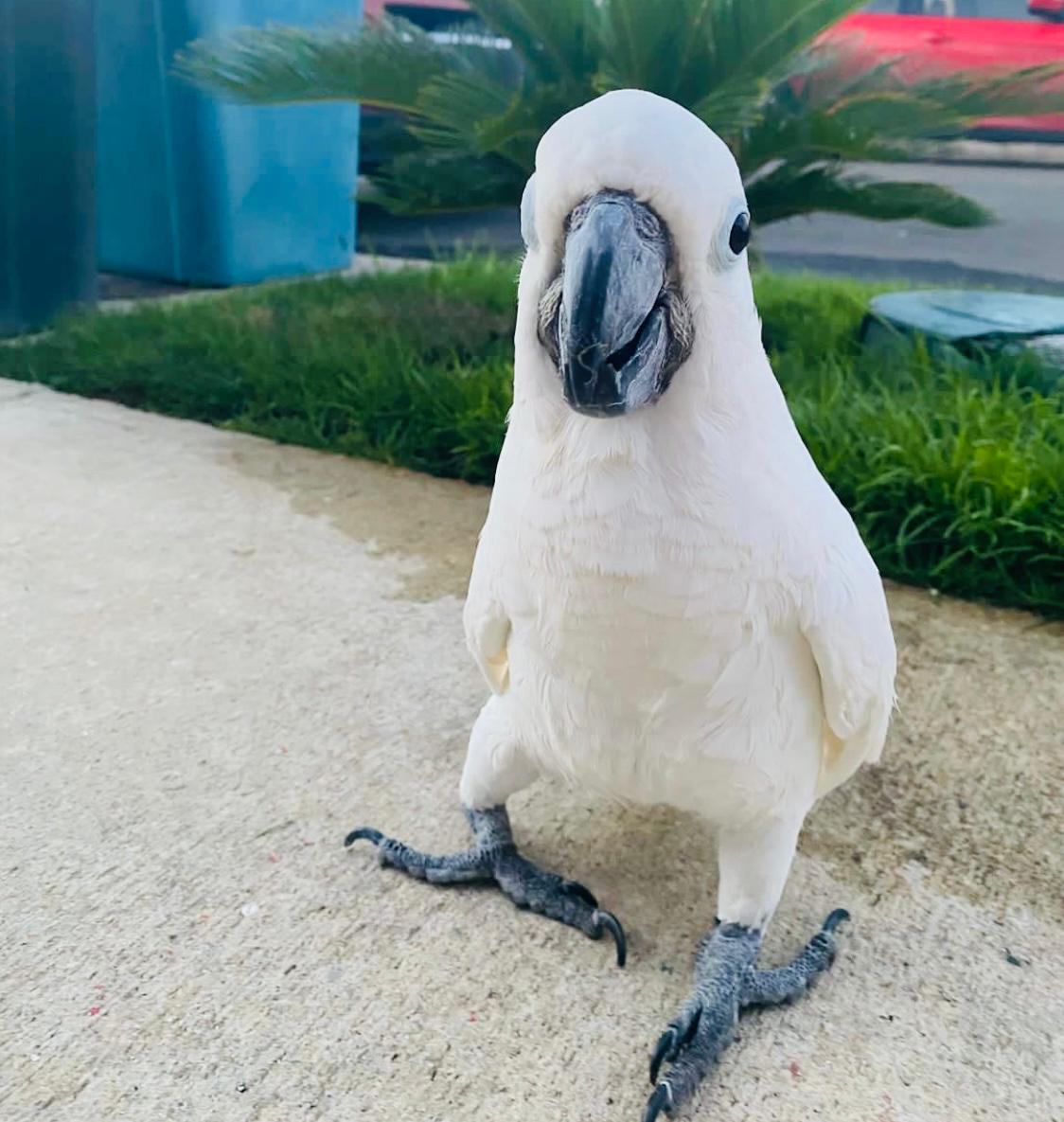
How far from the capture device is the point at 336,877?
5.89 ft

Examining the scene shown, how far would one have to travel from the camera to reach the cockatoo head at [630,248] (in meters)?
1.10

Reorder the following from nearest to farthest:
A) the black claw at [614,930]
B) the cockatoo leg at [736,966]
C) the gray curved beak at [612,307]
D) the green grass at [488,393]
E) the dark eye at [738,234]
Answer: the gray curved beak at [612,307] → the dark eye at [738,234] → the cockatoo leg at [736,966] → the black claw at [614,930] → the green grass at [488,393]

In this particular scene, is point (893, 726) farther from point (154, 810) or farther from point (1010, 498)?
point (154, 810)

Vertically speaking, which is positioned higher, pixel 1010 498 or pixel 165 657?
pixel 1010 498

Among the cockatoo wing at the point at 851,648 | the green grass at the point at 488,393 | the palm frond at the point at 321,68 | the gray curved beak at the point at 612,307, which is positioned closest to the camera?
the gray curved beak at the point at 612,307

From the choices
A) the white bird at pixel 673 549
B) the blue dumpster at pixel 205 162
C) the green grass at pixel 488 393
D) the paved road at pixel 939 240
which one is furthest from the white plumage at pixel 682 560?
the blue dumpster at pixel 205 162

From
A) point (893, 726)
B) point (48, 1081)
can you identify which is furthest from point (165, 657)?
point (893, 726)

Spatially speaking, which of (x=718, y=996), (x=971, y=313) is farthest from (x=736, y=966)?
(x=971, y=313)

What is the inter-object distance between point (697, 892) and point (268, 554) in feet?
5.37

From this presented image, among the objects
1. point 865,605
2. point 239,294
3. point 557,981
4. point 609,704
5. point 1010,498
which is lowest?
point 239,294

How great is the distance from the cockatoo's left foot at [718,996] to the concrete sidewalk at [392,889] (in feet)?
0.11

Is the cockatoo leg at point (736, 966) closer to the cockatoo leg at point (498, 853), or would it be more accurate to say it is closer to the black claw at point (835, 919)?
the black claw at point (835, 919)

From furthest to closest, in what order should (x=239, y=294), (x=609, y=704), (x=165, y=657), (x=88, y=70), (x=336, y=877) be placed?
1. (x=239, y=294)
2. (x=88, y=70)
3. (x=165, y=657)
4. (x=336, y=877)
5. (x=609, y=704)

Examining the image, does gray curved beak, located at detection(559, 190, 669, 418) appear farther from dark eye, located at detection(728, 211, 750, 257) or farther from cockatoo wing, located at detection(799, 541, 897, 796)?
cockatoo wing, located at detection(799, 541, 897, 796)
